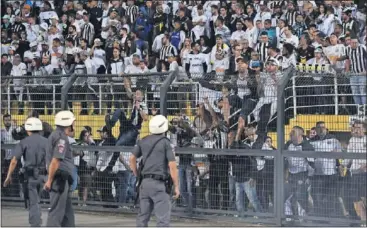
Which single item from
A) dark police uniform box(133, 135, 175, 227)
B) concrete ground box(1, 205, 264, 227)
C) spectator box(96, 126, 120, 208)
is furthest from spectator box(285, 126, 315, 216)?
spectator box(96, 126, 120, 208)

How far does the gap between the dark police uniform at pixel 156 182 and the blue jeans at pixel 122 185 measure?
374 cm

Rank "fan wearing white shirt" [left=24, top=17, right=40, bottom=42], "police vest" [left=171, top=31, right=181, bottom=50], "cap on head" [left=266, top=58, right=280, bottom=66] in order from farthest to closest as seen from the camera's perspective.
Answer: "fan wearing white shirt" [left=24, top=17, right=40, bottom=42] → "police vest" [left=171, top=31, right=181, bottom=50] → "cap on head" [left=266, top=58, right=280, bottom=66]

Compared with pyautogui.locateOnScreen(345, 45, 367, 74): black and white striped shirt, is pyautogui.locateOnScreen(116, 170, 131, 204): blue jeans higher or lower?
lower

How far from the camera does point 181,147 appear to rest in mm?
15742

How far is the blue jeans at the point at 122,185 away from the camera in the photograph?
16.2 metres

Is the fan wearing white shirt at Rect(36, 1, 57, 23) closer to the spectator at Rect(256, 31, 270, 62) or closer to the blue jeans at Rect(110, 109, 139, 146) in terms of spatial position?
the spectator at Rect(256, 31, 270, 62)

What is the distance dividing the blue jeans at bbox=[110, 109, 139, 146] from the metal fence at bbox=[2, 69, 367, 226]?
0.09m

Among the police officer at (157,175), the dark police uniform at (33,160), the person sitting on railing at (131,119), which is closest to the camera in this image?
the police officer at (157,175)

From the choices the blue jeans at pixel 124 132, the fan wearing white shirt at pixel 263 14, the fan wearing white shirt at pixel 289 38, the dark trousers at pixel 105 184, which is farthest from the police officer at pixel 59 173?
the fan wearing white shirt at pixel 263 14

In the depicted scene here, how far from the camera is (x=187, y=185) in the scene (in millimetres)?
15625

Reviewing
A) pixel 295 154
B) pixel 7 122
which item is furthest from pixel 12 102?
pixel 295 154

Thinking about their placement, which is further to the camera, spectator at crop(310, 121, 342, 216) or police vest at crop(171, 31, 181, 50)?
police vest at crop(171, 31, 181, 50)

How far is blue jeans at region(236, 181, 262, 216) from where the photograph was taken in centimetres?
1487

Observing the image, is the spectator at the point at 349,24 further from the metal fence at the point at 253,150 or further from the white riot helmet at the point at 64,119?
the white riot helmet at the point at 64,119
